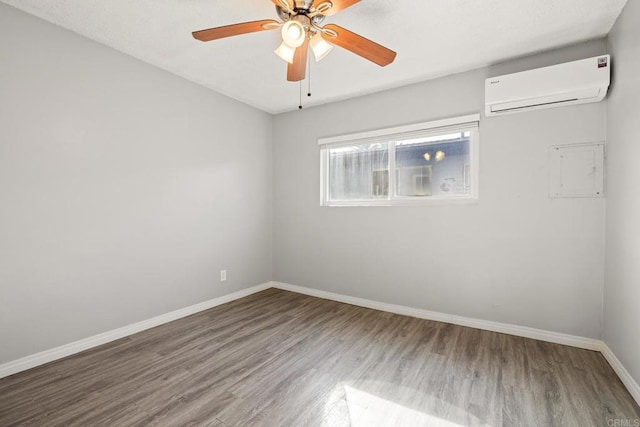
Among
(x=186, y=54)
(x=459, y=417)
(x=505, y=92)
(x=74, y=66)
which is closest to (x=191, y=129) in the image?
(x=186, y=54)

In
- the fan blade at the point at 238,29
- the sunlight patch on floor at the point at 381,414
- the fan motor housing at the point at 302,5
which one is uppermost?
the fan motor housing at the point at 302,5

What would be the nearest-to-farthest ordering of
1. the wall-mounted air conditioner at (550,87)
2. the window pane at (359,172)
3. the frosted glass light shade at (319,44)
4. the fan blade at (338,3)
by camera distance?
the fan blade at (338,3), the frosted glass light shade at (319,44), the wall-mounted air conditioner at (550,87), the window pane at (359,172)

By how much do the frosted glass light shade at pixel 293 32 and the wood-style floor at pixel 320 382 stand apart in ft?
6.80

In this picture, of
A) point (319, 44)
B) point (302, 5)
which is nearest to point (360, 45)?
point (319, 44)

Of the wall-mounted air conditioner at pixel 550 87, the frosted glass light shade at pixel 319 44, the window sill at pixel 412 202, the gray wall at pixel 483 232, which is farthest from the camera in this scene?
the window sill at pixel 412 202

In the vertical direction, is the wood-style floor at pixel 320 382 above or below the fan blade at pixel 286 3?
below

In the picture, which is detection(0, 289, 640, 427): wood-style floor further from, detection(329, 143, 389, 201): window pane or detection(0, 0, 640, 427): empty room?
detection(329, 143, 389, 201): window pane

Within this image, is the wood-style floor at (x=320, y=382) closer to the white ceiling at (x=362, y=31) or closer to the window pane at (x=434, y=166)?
the window pane at (x=434, y=166)

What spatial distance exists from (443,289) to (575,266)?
1043mm

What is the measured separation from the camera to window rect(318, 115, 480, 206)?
281 cm

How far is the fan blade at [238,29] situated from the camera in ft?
5.14

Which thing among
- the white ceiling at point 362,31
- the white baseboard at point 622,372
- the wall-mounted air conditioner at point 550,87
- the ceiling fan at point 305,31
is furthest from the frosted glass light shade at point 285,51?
the white baseboard at point 622,372

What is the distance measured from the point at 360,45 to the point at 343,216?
2.05 meters

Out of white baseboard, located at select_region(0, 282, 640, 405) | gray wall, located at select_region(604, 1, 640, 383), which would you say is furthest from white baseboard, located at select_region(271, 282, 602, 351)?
gray wall, located at select_region(604, 1, 640, 383)
